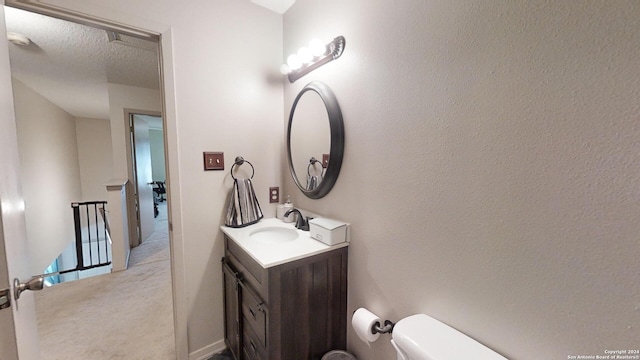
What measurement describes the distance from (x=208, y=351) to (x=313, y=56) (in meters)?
1.98

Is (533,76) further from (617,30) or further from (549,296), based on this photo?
(549,296)

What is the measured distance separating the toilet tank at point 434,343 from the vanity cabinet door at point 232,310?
88 centimetres

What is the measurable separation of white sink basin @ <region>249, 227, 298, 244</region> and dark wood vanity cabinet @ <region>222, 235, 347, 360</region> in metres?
0.17

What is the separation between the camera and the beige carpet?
1.65 meters

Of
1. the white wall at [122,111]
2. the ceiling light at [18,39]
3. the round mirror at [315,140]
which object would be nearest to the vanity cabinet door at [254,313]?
the round mirror at [315,140]

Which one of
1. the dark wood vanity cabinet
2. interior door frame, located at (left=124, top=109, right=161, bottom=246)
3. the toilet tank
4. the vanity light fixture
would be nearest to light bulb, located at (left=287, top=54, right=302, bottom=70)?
the vanity light fixture

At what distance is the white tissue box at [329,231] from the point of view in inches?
48.1

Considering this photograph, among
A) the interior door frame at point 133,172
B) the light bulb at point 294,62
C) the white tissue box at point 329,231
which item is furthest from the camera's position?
the interior door frame at point 133,172

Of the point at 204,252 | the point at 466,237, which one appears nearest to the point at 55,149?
the point at 204,252

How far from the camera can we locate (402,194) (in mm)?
1003

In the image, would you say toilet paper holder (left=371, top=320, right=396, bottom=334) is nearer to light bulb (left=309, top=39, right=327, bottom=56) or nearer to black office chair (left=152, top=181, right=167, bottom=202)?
light bulb (left=309, top=39, right=327, bottom=56)

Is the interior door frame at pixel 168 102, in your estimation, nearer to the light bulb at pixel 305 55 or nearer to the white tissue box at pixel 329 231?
the light bulb at pixel 305 55

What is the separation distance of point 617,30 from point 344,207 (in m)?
1.05

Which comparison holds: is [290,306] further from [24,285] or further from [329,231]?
[24,285]
